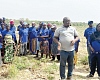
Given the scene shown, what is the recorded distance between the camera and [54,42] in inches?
444

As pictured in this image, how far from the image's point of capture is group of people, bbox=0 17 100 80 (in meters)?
7.30

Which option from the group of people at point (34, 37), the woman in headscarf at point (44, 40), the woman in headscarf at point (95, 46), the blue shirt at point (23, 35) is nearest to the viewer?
the woman in headscarf at point (95, 46)

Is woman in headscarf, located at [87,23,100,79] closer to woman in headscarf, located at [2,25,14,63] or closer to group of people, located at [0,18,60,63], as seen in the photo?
group of people, located at [0,18,60,63]

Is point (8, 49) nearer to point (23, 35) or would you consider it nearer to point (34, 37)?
point (23, 35)

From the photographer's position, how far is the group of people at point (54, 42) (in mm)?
7305

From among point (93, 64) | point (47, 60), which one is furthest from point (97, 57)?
point (47, 60)

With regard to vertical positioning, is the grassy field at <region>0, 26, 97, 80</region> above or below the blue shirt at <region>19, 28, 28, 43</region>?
below

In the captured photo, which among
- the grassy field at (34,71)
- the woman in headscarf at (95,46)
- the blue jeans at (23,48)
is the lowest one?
the grassy field at (34,71)

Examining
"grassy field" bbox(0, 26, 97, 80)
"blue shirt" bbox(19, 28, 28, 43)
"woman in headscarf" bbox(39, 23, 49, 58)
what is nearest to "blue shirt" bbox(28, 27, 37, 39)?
"blue shirt" bbox(19, 28, 28, 43)

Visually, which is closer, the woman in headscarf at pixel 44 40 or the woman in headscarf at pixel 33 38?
the woman in headscarf at pixel 44 40

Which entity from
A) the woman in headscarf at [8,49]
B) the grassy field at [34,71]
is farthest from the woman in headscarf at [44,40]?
the woman in headscarf at [8,49]

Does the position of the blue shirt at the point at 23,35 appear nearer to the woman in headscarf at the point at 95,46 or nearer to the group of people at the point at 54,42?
the group of people at the point at 54,42

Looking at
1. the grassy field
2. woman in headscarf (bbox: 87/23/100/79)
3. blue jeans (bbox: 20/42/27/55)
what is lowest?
the grassy field

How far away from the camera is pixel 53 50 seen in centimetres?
1158
